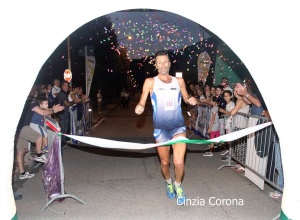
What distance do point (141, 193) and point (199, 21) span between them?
10.4 ft

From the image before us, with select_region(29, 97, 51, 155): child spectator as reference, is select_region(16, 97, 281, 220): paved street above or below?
below

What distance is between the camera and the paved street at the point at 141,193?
4.43 metres

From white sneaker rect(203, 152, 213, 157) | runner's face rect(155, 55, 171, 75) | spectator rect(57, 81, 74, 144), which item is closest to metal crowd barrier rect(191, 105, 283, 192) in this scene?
white sneaker rect(203, 152, 213, 157)

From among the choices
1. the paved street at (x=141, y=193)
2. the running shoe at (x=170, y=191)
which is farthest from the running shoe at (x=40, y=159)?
the running shoe at (x=170, y=191)

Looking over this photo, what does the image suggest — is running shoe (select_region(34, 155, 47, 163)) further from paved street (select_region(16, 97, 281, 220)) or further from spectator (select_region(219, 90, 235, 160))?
spectator (select_region(219, 90, 235, 160))

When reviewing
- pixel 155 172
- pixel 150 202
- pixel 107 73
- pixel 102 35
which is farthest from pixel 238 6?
pixel 107 73

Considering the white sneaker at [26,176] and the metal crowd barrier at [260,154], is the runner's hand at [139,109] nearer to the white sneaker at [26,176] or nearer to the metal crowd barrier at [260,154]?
the metal crowd barrier at [260,154]

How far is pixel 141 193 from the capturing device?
5219 mm

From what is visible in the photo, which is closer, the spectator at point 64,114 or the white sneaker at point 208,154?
the white sneaker at point 208,154

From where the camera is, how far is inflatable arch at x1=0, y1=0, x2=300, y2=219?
10.5 feet

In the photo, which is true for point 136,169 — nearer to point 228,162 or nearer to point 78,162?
point 78,162

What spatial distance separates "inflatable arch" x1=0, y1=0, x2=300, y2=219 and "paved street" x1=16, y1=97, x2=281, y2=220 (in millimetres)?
1444

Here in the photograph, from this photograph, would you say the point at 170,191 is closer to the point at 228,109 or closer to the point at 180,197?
the point at 180,197

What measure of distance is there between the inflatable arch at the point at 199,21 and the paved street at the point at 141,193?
4.74 feet
